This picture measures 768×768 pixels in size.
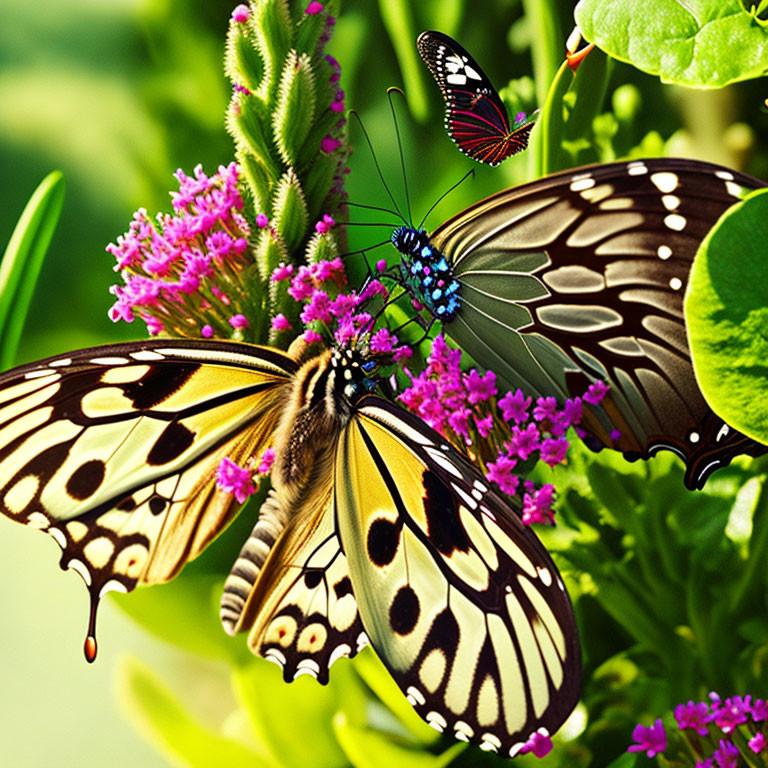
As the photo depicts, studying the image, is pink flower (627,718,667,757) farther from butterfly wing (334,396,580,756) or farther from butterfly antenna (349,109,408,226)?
butterfly antenna (349,109,408,226)

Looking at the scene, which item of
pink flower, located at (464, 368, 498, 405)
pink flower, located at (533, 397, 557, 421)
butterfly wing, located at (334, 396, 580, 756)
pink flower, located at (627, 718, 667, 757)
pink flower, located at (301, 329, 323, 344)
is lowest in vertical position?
pink flower, located at (627, 718, 667, 757)

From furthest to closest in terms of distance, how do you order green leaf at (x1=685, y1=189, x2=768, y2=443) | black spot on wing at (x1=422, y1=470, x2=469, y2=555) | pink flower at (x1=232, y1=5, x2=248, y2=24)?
pink flower at (x1=232, y1=5, x2=248, y2=24) → black spot on wing at (x1=422, y1=470, x2=469, y2=555) → green leaf at (x1=685, y1=189, x2=768, y2=443)

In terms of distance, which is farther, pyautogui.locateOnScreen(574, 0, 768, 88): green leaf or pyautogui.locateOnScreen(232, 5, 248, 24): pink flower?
pyautogui.locateOnScreen(232, 5, 248, 24): pink flower

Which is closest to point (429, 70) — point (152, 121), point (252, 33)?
point (252, 33)

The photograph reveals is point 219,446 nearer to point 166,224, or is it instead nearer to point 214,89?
point 166,224

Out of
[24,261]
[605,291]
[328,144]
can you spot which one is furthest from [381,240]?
[24,261]

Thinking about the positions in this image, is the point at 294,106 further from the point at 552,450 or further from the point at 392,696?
the point at 392,696

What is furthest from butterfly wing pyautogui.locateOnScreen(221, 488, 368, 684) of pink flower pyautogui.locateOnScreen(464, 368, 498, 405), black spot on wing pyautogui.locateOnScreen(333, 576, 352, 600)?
pink flower pyautogui.locateOnScreen(464, 368, 498, 405)
